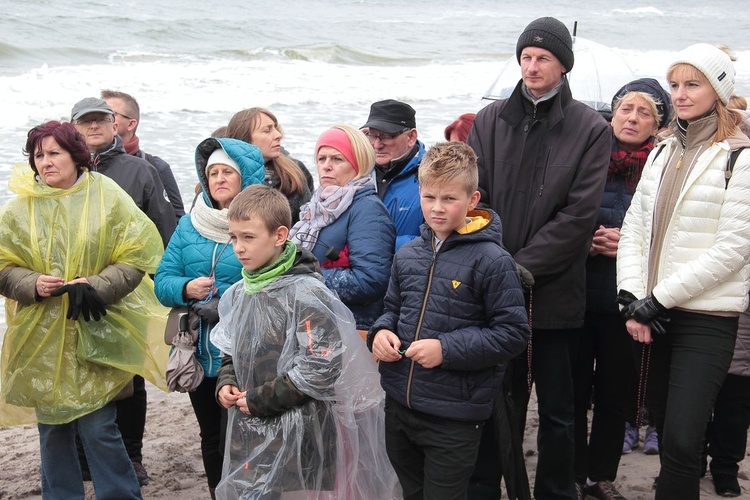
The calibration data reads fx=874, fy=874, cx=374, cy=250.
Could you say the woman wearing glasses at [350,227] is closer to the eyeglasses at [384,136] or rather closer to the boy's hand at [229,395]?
the eyeglasses at [384,136]

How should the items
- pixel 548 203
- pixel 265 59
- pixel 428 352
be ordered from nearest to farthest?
pixel 428 352
pixel 548 203
pixel 265 59

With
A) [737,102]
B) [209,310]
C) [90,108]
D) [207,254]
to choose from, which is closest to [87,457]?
[209,310]

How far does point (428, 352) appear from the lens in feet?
10.8

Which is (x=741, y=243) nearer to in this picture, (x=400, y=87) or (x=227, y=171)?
(x=227, y=171)

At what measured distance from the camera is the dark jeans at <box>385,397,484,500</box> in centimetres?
339

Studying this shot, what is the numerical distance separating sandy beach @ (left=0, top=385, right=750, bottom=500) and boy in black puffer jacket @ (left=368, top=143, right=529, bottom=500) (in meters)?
1.59

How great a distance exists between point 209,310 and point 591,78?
4.09 metres

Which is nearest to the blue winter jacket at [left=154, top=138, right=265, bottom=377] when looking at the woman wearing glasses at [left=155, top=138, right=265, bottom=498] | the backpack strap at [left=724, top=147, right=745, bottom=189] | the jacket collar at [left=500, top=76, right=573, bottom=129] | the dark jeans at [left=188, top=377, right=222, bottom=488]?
the woman wearing glasses at [left=155, top=138, right=265, bottom=498]

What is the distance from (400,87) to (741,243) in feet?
58.2

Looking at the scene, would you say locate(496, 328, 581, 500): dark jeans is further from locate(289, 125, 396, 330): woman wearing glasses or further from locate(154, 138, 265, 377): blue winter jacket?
locate(154, 138, 265, 377): blue winter jacket

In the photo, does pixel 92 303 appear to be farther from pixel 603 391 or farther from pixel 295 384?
pixel 603 391

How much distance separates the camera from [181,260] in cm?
404

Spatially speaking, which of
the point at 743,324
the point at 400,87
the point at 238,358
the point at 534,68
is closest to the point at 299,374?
the point at 238,358

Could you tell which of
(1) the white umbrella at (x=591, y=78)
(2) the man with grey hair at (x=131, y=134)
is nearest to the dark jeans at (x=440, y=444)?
(2) the man with grey hair at (x=131, y=134)
